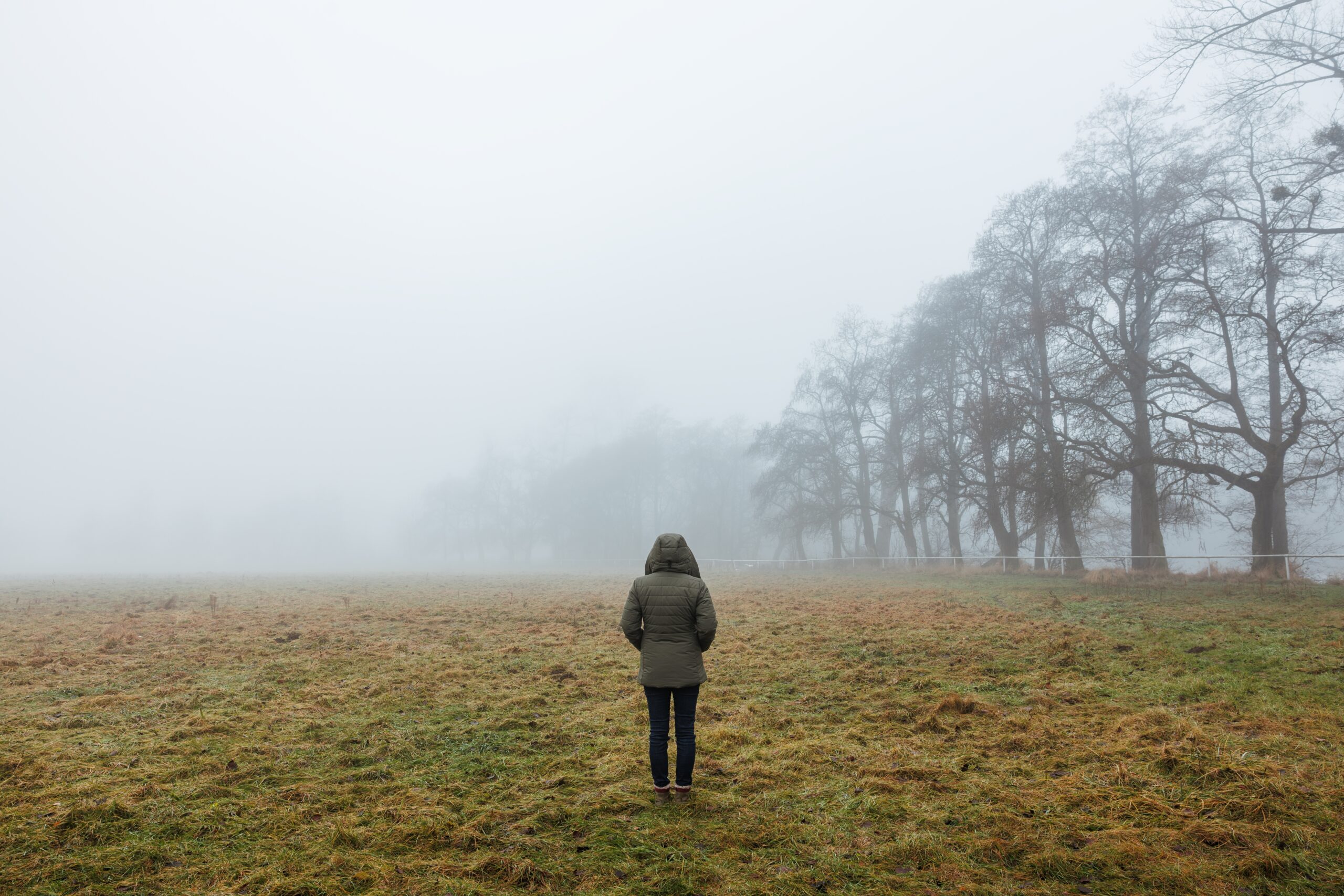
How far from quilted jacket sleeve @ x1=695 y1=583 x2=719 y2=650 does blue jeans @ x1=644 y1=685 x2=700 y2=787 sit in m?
0.37

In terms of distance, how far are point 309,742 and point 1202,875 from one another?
7272 mm

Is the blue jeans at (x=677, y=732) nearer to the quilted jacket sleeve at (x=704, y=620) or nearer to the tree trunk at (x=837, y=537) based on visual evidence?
the quilted jacket sleeve at (x=704, y=620)

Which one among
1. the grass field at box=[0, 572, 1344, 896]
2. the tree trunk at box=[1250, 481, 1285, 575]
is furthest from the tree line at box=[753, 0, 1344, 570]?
the grass field at box=[0, 572, 1344, 896]

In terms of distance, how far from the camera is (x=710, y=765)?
6418mm

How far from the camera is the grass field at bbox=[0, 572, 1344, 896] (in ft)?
14.6

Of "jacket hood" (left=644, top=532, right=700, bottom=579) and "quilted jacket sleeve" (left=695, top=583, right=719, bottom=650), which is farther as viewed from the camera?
"jacket hood" (left=644, top=532, right=700, bottom=579)

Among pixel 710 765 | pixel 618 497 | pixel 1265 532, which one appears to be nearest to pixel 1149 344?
pixel 1265 532

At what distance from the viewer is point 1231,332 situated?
64.4 feet

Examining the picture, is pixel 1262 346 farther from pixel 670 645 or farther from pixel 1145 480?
pixel 670 645

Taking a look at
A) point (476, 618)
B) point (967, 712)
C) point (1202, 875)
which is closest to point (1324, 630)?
point (967, 712)

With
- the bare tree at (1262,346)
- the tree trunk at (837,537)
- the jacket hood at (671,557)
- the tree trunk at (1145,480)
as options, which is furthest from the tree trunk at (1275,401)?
the tree trunk at (837,537)

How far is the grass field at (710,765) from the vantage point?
14.6 ft

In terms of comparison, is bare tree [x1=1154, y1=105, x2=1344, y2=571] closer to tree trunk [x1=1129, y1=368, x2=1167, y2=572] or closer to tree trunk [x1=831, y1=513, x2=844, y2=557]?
tree trunk [x1=1129, y1=368, x2=1167, y2=572]

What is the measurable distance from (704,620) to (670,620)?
10.6 inches
